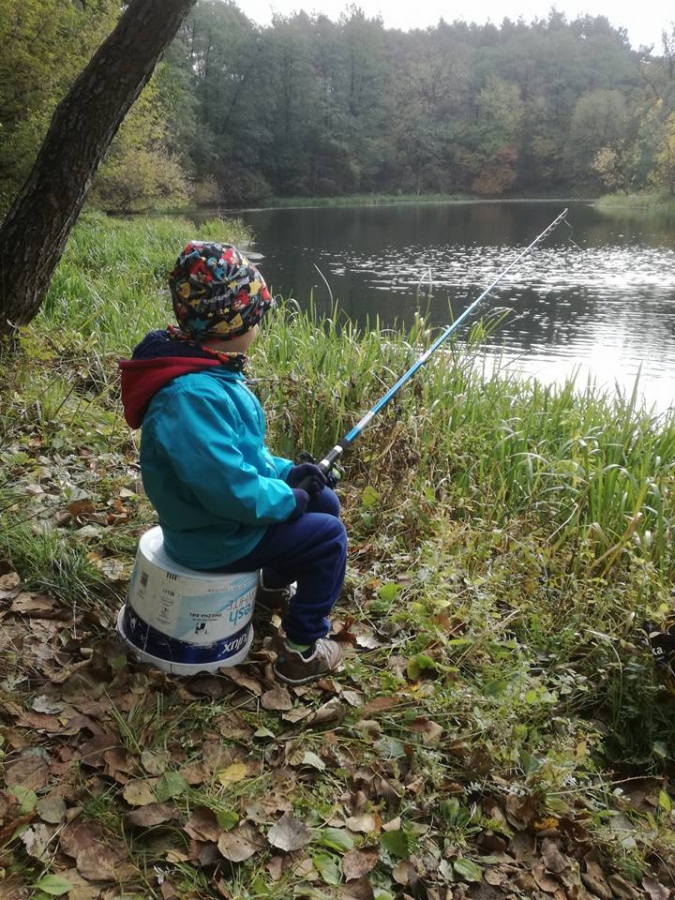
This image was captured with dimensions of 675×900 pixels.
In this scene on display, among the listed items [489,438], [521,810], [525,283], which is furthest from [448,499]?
[525,283]

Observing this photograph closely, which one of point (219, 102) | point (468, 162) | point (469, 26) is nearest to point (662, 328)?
point (219, 102)

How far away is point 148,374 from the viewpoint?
1.84 meters

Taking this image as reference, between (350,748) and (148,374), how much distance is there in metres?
1.26

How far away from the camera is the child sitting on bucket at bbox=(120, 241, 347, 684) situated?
1.77 m

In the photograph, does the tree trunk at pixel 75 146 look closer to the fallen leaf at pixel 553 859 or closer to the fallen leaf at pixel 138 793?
the fallen leaf at pixel 138 793

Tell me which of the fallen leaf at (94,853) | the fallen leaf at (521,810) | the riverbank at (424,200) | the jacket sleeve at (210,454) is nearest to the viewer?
the fallen leaf at (94,853)

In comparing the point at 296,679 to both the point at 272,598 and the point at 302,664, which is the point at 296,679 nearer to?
the point at 302,664

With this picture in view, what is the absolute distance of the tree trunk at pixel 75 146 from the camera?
3.73 metres

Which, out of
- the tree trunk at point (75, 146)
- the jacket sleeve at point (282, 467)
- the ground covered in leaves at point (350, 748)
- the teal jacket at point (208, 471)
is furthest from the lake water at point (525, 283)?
the teal jacket at point (208, 471)

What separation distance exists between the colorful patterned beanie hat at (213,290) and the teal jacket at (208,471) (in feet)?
0.41

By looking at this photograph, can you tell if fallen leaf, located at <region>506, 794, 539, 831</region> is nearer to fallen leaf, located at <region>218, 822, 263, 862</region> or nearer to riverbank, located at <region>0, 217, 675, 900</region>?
riverbank, located at <region>0, 217, 675, 900</region>

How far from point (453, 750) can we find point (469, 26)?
99.6m

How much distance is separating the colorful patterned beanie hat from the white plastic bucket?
2.32 ft

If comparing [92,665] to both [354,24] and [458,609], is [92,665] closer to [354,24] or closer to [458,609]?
[458,609]
